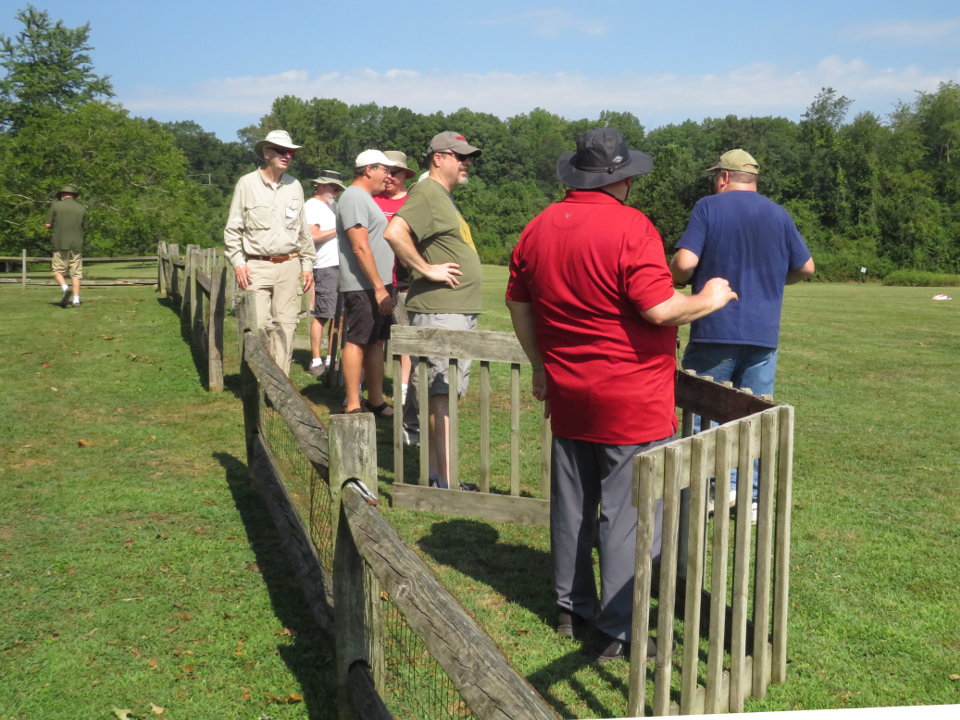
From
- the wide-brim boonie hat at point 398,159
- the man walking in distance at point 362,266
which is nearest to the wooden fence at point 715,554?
the man walking in distance at point 362,266

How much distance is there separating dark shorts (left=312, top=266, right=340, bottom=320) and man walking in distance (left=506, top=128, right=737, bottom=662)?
6.44m

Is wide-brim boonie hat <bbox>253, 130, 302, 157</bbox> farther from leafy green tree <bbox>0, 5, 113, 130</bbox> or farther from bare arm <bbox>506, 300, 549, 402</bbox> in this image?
leafy green tree <bbox>0, 5, 113, 130</bbox>

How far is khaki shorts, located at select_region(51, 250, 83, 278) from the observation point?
18.2 metres

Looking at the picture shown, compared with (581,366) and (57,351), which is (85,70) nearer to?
(57,351)

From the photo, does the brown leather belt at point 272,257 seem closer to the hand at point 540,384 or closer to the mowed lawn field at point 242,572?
the mowed lawn field at point 242,572

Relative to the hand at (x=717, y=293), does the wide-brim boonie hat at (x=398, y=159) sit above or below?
above

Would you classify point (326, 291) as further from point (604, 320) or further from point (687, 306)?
point (687, 306)

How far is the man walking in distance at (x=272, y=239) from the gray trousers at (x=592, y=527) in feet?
14.8

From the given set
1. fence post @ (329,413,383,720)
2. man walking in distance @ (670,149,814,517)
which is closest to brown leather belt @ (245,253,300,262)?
man walking in distance @ (670,149,814,517)

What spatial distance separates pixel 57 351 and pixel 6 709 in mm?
9736

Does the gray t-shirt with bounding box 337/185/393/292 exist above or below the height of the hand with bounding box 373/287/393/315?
above

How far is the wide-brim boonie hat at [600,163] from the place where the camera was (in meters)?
4.12

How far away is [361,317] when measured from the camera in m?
7.93

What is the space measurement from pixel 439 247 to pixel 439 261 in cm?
9
